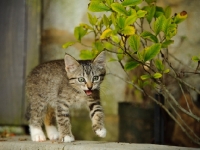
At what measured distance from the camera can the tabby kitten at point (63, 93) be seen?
378cm

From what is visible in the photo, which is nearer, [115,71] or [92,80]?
[92,80]

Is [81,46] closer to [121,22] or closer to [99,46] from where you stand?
[99,46]

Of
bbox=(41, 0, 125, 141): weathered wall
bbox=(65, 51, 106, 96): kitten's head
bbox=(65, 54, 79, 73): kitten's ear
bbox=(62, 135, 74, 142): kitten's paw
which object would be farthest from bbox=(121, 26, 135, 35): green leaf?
bbox=(41, 0, 125, 141): weathered wall

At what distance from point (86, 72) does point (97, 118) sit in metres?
0.42

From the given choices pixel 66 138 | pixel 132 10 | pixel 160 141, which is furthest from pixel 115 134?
pixel 132 10

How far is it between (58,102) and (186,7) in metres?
1.72

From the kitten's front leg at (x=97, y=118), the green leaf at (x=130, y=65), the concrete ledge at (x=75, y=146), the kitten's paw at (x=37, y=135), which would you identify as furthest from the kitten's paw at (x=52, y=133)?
the green leaf at (x=130, y=65)

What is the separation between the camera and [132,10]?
3.20m

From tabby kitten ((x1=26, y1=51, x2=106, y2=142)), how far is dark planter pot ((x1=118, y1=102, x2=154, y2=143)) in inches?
35.3

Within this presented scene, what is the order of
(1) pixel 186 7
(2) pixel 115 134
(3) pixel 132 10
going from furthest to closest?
(2) pixel 115 134 → (1) pixel 186 7 → (3) pixel 132 10

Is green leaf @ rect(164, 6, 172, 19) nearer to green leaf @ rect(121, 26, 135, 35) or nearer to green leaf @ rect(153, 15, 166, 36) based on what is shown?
green leaf @ rect(153, 15, 166, 36)

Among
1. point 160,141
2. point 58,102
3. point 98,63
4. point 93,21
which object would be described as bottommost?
point 160,141

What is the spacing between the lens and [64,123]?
383 cm

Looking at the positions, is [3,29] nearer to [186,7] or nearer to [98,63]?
[98,63]
